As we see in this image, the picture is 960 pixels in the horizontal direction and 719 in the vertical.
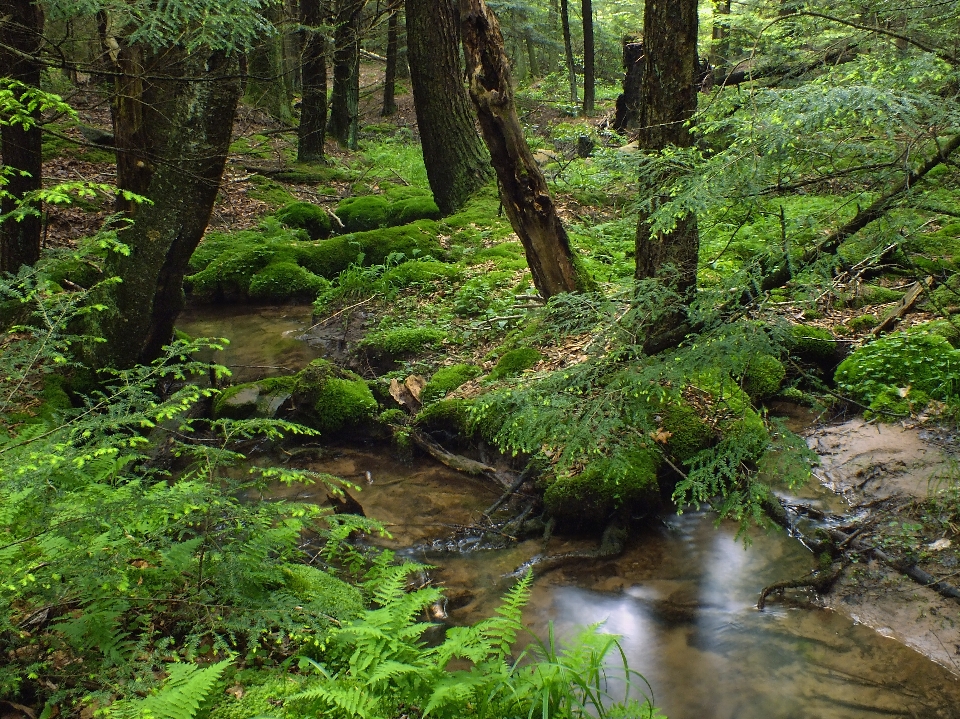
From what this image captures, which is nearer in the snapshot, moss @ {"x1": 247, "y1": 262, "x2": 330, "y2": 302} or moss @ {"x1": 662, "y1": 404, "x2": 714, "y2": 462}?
moss @ {"x1": 662, "y1": 404, "x2": 714, "y2": 462}

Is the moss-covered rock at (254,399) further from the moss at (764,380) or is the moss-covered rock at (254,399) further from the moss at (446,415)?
the moss at (764,380)

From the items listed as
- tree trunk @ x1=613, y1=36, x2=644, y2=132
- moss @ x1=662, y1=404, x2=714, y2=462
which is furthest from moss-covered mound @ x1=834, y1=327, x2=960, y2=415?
tree trunk @ x1=613, y1=36, x2=644, y2=132

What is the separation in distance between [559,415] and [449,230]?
24.7 feet

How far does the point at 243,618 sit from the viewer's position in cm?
286

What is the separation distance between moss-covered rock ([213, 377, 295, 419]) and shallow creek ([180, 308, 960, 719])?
1265 millimetres

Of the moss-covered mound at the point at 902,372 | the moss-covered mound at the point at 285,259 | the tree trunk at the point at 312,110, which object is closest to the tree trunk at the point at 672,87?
the moss-covered mound at the point at 902,372

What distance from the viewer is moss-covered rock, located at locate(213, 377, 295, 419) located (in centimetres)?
720

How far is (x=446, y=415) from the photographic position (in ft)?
22.5

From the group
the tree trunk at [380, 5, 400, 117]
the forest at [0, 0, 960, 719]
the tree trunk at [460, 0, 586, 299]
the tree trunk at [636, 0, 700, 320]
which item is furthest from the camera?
the tree trunk at [380, 5, 400, 117]

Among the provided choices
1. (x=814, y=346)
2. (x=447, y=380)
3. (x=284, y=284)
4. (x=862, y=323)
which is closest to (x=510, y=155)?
(x=447, y=380)

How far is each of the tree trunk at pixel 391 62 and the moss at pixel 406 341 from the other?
274 inches

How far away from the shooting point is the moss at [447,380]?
23.7ft

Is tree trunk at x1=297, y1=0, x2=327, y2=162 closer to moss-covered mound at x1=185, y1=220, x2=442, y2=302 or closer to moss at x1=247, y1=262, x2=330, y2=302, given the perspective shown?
moss-covered mound at x1=185, y1=220, x2=442, y2=302

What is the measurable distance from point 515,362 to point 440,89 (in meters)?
6.23
